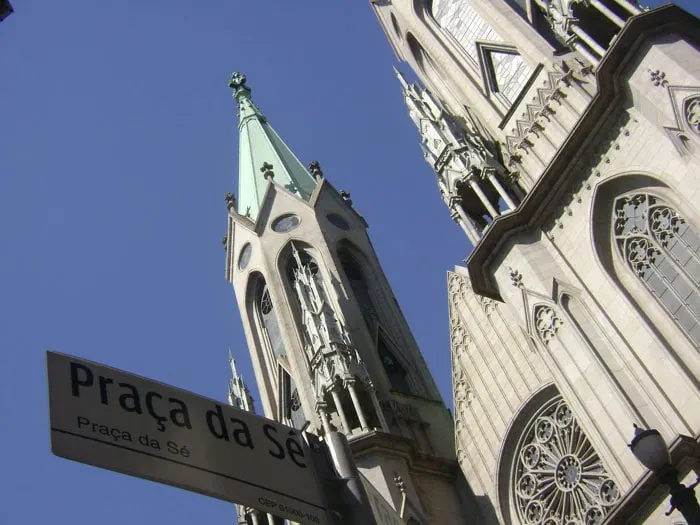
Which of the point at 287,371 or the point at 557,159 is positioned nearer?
the point at 557,159

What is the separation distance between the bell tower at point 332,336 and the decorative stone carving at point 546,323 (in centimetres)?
592

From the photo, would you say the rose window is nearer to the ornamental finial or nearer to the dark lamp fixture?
the dark lamp fixture

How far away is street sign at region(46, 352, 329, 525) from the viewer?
5.29 meters

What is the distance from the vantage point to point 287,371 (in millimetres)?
25172

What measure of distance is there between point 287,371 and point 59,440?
66.3ft

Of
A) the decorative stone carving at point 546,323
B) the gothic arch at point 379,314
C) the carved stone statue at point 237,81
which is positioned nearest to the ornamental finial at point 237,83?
the carved stone statue at point 237,81

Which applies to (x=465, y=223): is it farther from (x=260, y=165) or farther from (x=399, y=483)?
(x=260, y=165)

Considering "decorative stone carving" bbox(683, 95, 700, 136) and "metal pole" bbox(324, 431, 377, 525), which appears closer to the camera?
"metal pole" bbox(324, 431, 377, 525)

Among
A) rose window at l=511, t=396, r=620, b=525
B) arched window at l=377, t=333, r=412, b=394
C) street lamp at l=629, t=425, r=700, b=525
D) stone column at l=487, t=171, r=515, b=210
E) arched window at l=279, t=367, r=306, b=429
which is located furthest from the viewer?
arched window at l=377, t=333, r=412, b=394

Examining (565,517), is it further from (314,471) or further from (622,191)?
(314,471)

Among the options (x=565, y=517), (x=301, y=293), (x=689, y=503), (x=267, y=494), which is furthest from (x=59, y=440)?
(x=301, y=293)

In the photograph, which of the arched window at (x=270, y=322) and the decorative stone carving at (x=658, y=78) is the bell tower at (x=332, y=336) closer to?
the arched window at (x=270, y=322)

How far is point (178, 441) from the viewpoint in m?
5.64

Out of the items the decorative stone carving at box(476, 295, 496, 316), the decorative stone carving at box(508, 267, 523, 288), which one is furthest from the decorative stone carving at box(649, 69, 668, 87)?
the decorative stone carving at box(476, 295, 496, 316)
